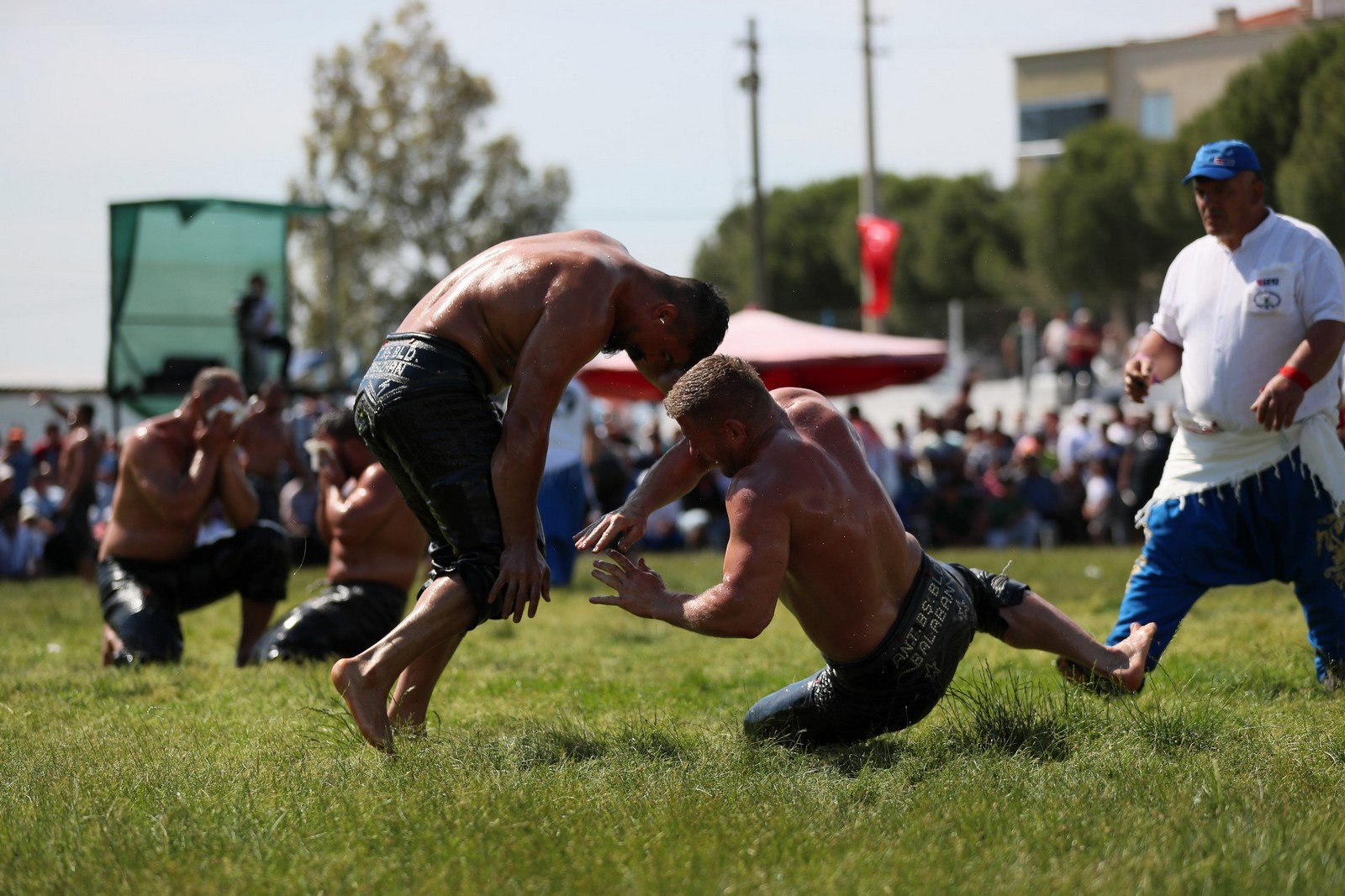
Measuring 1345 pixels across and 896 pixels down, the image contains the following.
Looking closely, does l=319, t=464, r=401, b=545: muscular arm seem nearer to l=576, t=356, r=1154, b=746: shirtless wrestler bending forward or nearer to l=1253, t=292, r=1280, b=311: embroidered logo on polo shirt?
l=576, t=356, r=1154, b=746: shirtless wrestler bending forward

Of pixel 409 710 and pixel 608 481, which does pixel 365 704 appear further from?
pixel 608 481

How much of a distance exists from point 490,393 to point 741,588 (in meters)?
1.17

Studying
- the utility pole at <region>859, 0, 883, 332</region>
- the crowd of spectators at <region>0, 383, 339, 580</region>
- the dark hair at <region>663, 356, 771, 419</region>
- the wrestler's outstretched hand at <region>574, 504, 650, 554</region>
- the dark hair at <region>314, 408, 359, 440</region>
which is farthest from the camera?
the utility pole at <region>859, 0, 883, 332</region>

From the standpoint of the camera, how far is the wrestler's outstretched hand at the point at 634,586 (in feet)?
13.0

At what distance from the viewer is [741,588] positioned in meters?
3.88

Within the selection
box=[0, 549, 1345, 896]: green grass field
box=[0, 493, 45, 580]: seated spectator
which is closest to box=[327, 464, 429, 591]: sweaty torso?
box=[0, 549, 1345, 896]: green grass field

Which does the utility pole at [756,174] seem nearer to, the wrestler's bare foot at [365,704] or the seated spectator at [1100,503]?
the seated spectator at [1100,503]

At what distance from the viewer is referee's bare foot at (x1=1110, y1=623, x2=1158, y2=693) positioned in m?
4.59

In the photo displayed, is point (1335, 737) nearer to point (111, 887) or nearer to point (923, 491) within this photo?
point (111, 887)

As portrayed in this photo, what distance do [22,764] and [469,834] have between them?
5.74ft

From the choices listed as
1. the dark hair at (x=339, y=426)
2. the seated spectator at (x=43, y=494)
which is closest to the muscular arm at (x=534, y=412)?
the dark hair at (x=339, y=426)

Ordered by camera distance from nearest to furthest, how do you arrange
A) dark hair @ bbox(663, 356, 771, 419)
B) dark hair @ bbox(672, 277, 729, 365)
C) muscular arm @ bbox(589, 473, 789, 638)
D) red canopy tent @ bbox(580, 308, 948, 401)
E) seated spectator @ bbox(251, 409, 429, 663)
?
muscular arm @ bbox(589, 473, 789, 638) < dark hair @ bbox(663, 356, 771, 419) < dark hair @ bbox(672, 277, 729, 365) < seated spectator @ bbox(251, 409, 429, 663) < red canopy tent @ bbox(580, 308, 948, 401)

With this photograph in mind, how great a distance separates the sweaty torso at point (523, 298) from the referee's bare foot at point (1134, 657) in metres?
1.91

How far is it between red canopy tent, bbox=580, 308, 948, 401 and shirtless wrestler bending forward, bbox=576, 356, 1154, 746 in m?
11.1
